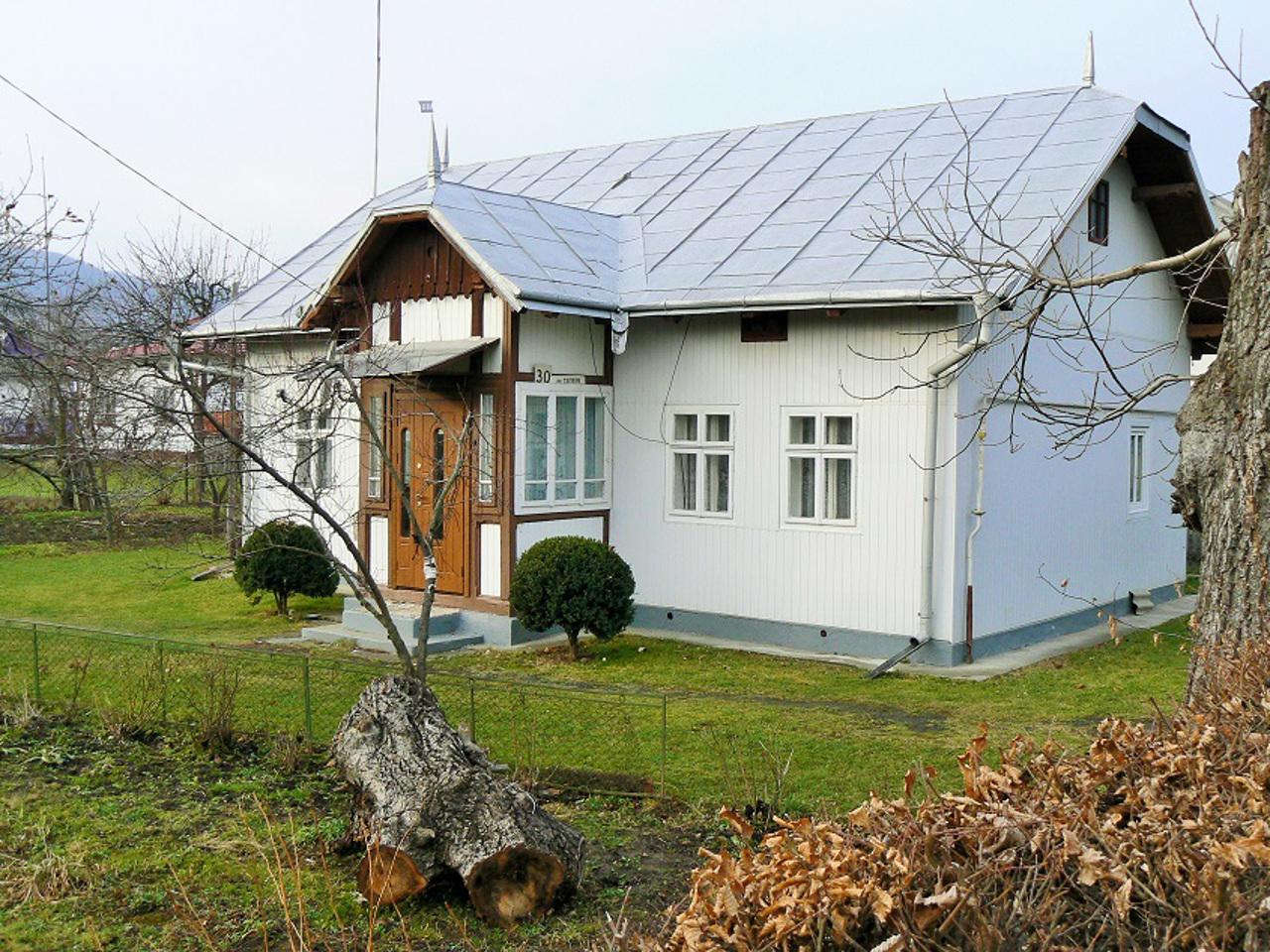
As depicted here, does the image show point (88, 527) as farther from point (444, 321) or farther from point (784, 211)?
point (784, 211)

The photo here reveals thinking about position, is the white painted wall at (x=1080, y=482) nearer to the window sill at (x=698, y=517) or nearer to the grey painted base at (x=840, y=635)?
the grey painted base at (x=840, y=635)

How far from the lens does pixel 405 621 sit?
14148 mm

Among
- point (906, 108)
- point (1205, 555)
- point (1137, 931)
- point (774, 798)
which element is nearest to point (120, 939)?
point (774, 798)

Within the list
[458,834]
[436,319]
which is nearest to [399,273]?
[436,319]

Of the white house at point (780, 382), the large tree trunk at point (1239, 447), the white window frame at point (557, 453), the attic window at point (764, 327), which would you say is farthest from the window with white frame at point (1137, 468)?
the large tree trunk at point (1239, 447)

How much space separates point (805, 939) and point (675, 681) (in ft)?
30.8

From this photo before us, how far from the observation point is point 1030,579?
48.0 ft

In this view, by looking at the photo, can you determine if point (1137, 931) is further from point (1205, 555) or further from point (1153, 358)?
point (1153, 358)

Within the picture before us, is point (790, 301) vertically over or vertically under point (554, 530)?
over

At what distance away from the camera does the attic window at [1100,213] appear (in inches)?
599

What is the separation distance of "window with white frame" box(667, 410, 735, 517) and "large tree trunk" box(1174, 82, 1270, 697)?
8573 millimetres

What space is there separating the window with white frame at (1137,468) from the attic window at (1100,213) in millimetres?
3323

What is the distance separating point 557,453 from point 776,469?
256cm

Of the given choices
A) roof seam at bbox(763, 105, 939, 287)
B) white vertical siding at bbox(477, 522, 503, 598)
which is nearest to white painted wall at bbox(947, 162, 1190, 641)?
roof seam at bbox(763, 105, 939, 287)
